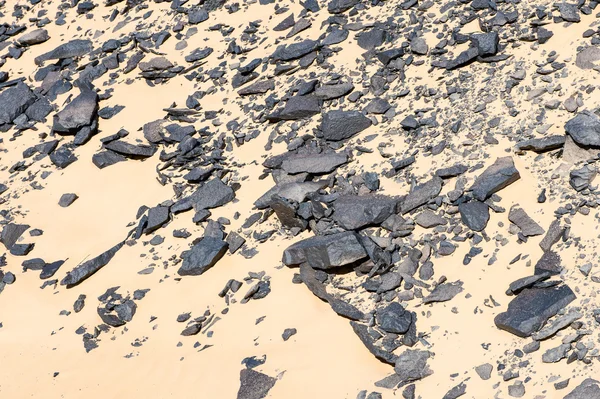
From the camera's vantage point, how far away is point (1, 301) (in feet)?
20.5

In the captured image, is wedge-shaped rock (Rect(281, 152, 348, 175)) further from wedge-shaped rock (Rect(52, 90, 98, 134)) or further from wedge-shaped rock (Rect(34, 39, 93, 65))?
wedge-shaped rock (Rect(34, 39, 93, 65))

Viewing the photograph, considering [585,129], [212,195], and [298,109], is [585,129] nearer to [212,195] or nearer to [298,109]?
[298,109]

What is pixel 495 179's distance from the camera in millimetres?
5496

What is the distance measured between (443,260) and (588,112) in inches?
63.1

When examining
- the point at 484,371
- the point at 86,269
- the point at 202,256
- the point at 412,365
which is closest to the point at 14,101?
the point at 86,269

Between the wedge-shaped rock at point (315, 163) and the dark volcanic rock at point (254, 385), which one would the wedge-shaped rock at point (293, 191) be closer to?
the wedge-shaped rock at point (315, 163)

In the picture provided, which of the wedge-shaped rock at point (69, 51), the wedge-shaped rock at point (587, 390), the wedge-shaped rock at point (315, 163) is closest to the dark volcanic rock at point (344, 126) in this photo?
the wedge-shaped rock at point (315, 163)

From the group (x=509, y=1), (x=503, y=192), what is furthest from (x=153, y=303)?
(x=509, y=1)

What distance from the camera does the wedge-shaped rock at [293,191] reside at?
236 inches

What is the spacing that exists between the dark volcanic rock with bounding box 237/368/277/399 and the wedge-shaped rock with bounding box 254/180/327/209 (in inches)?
60.3

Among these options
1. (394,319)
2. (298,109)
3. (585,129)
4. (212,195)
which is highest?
(585,129)

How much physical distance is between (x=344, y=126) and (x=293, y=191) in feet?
2.68

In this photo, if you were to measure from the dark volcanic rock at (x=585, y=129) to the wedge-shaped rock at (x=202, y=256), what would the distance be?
268cm

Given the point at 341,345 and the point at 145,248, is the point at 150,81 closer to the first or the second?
the point at 145,248
